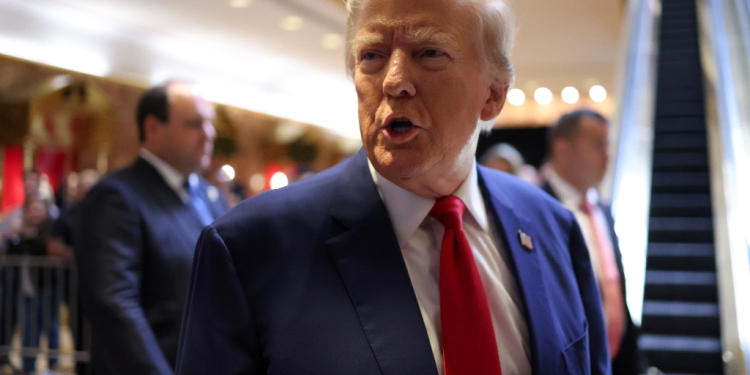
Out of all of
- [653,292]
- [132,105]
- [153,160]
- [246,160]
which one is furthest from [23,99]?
[653,292]

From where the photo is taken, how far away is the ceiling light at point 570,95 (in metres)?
18.3

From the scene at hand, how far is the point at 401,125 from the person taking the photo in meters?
1.44

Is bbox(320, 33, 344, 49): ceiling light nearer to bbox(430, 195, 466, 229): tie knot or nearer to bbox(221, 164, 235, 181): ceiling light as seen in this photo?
bbox(221, 164, 235, 181): ceiling light

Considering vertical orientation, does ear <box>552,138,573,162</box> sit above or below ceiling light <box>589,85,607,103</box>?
below

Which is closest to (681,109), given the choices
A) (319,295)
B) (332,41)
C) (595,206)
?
Result: (595,206)

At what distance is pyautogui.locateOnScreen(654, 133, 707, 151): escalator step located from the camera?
25.6 feet

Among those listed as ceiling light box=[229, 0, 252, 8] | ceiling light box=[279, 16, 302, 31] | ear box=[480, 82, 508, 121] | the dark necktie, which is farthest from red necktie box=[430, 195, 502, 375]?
ceiling light box=[279, 16, 302, 31]

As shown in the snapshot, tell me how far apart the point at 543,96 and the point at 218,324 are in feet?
61.6

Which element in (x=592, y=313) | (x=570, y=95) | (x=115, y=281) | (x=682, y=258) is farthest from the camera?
(x=570, y=95)

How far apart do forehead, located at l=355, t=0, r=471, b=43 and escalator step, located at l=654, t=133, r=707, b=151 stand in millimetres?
7211

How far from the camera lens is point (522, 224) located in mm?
1657

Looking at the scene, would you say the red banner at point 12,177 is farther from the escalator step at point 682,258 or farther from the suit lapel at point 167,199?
the escalator step at point 682,258

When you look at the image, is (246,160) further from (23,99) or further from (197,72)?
(23,99)

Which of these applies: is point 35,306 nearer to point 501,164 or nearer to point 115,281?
point 115,281
